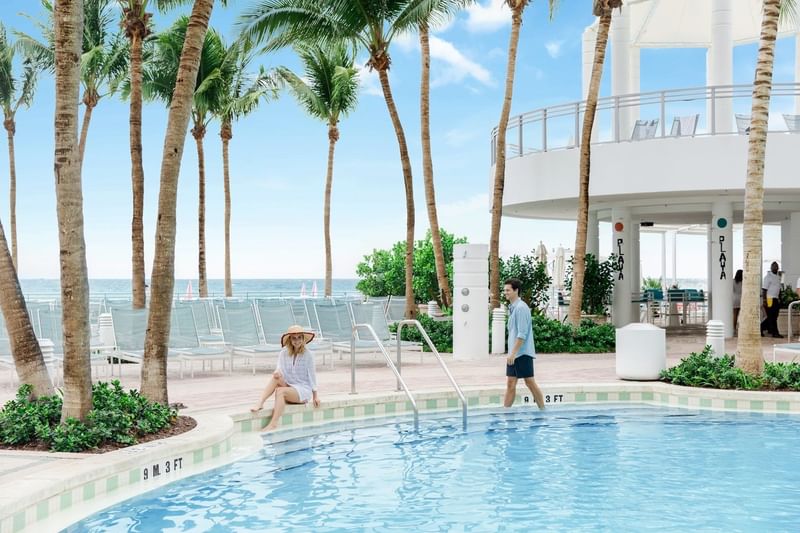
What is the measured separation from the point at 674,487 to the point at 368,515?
2.62 metres

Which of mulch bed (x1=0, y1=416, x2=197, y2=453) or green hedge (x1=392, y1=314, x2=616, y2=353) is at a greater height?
green hedge (x1=392, y1=314, x2=616, y2=353)

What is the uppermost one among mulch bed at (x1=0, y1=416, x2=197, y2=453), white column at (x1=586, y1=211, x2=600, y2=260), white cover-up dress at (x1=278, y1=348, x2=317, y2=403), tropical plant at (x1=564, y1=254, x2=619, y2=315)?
white column at (x1=586, y1=211, x2=600, y2=260)

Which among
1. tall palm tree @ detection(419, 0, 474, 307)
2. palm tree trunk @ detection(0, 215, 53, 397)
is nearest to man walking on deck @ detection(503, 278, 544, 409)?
palm tree trunk @ detection(0, 215, 53, 397)

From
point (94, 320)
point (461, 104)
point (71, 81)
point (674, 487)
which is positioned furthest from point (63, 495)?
point (461, 104)

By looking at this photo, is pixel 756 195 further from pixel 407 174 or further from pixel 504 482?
pixel 407 174

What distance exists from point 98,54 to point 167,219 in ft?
52.0

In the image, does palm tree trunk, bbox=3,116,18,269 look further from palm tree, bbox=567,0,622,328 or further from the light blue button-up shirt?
the light blue button-up shirt

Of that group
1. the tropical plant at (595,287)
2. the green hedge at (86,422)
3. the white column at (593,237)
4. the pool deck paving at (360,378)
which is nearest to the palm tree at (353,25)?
the tropical plant at (595,287)

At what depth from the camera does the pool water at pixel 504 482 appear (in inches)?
246

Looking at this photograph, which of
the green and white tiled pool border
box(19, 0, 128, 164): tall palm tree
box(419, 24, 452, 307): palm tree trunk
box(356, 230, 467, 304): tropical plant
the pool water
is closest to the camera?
the green and white tiled pool border

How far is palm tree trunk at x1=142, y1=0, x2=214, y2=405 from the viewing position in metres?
7.90

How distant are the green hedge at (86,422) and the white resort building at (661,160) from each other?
1274 centimetres

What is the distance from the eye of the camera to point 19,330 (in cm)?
758

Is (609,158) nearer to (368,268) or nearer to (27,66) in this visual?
(368,268)
